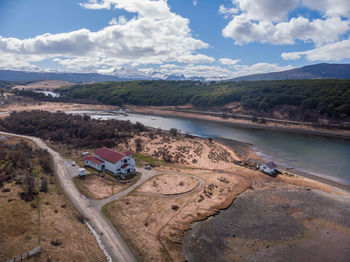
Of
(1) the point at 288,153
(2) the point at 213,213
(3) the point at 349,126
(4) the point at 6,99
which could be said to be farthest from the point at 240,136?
(4) the point at 6,99

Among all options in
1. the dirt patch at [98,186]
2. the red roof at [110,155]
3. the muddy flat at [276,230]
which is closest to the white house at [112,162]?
the red roof at [110,155]

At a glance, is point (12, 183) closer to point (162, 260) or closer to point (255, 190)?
point (162, 260)

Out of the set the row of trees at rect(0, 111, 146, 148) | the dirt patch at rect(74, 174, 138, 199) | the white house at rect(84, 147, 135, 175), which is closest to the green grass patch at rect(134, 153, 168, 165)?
the white house at rect(84, 147, 135, 175)

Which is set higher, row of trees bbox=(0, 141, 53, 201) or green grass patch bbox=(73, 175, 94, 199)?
row of trees bbox=(0, 141, 53, 201)

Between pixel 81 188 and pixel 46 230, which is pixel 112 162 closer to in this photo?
pixel 81 188

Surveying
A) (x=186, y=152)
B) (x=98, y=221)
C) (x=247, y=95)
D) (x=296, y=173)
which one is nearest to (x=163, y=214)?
(x=98, y=221)

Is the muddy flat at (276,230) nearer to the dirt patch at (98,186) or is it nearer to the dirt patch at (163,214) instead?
the dirt patch at (163,214)

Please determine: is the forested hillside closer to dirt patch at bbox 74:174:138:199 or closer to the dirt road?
dirt patch at bbox 74:174:138:199
